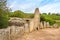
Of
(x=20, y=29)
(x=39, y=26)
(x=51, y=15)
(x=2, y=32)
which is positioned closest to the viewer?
(x=2, y=32)

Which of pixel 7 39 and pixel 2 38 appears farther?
pixel 7 39

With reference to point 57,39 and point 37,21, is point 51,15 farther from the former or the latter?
point 57,39

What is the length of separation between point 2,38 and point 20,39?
3.76 m

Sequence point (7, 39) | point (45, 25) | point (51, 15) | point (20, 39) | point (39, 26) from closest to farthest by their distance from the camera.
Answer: point (7, 39) → point (20, 39) → point (39, 26) → point (45, 25) → point (51, 15)

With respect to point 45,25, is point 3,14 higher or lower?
higher

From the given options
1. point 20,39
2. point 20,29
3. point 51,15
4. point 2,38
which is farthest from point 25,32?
point 51,15

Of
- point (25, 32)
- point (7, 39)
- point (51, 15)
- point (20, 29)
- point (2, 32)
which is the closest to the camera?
point (2, 32)

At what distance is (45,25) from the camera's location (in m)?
24.0

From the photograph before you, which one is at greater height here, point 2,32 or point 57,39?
point 2,32

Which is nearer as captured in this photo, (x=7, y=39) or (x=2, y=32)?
(x=2, y=32)

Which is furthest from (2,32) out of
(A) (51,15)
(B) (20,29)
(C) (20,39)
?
(A) (51,15)

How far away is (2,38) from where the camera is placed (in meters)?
9.85

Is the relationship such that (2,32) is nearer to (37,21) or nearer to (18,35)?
(18,35)

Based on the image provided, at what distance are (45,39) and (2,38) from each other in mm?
4605
